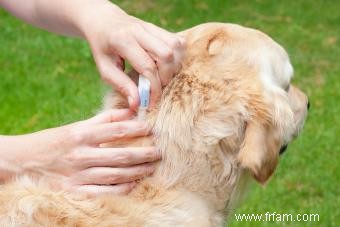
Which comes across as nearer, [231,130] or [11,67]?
[231,130]

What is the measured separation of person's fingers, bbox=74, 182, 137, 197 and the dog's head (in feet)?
1.14

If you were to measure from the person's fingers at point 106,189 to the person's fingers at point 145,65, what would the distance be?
33 cm

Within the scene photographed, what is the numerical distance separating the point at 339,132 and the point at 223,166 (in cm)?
391

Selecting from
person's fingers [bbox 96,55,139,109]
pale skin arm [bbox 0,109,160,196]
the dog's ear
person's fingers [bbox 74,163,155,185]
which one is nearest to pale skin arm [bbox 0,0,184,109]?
person's fingers [bbox 96,55,139,109]

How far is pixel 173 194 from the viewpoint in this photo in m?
2.96

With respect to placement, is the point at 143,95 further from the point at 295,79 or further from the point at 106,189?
the point at 295,79

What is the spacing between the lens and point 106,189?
2980 mm

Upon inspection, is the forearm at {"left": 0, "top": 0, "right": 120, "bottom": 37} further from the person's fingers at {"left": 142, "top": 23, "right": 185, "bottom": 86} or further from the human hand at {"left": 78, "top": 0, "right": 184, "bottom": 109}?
the person's fingers at {"left": 142, "top": 23, "right": 185, "bottom": 86}

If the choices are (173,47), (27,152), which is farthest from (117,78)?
(27,152)

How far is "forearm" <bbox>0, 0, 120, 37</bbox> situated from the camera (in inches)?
134

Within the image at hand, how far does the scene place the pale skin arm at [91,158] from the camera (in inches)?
116

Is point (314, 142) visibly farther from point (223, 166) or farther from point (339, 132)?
point (223, 166)

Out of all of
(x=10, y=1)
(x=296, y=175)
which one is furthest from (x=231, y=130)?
(x=296, y=175)

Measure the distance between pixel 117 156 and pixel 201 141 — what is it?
33 cm
